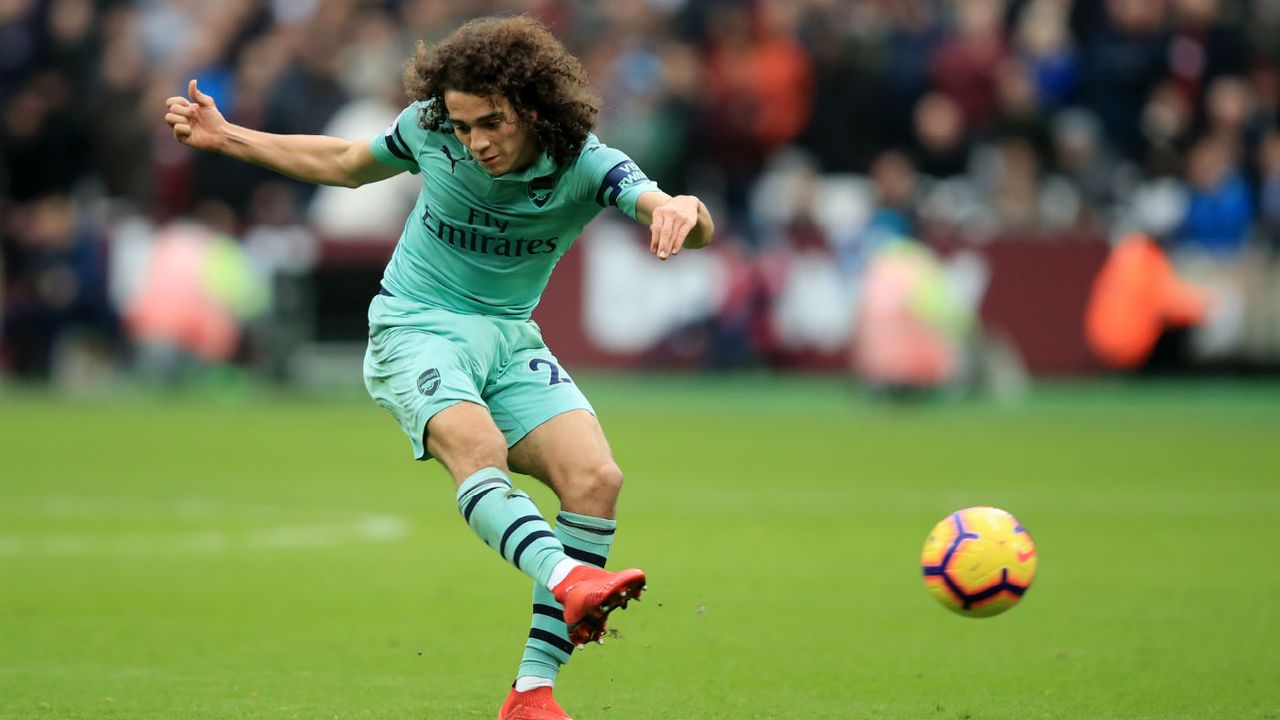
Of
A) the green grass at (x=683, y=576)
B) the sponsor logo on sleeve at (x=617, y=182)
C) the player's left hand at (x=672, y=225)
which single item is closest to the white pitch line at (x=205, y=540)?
the green grass at (x=683, y=576)

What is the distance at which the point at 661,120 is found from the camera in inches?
878

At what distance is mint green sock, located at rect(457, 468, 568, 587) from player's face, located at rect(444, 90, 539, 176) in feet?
3.25

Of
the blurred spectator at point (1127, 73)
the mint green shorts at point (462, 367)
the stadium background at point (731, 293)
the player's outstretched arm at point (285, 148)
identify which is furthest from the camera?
the blurred spectator at point (1127, 73)

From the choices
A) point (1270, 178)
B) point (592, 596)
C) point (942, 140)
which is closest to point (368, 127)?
point (942, 140)

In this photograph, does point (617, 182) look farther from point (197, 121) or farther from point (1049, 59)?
point (1049, 59)

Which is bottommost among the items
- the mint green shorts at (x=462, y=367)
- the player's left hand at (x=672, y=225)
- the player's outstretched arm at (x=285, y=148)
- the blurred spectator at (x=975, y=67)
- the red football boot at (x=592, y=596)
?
the red football boot at (x=592, y=596)

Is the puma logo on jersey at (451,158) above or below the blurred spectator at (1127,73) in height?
below

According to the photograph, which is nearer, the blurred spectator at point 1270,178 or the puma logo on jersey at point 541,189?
the puma logo on jersey at point 541,189

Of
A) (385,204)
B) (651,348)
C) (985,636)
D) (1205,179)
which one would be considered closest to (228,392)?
(385,204)

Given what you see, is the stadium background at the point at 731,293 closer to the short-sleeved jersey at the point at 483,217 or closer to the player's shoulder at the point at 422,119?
the short-sleeved jersey at the point at 483,217

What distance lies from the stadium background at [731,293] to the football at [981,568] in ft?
9.22

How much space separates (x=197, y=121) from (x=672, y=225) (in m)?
2.09

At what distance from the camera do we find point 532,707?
5.99 meters

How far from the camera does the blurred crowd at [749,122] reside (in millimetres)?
20859
